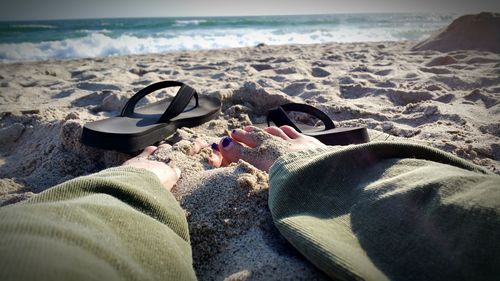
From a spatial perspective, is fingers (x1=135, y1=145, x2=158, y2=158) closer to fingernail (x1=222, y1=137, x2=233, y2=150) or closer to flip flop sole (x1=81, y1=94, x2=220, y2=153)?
flip flop sole (x1=81, y1=94, x2=220, y2=153)

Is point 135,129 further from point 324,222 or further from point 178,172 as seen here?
point 324,222

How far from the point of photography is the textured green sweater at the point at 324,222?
0.47 metres

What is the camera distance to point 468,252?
511 millimetres

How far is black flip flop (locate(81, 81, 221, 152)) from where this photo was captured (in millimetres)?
1410

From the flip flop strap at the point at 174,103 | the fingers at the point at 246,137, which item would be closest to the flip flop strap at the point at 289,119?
the fingers at the point at 246,137

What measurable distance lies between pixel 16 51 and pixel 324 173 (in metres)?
7.90

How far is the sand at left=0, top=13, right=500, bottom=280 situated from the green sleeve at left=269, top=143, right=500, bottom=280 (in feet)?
0.25

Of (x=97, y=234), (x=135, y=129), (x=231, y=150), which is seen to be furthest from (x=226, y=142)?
(x=97, y=234)

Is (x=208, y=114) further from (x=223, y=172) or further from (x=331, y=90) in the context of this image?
(x=331, y=90)

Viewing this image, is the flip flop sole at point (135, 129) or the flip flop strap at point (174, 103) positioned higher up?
the flip flop strap at point (174, 103)

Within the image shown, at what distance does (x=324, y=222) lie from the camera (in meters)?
0.69

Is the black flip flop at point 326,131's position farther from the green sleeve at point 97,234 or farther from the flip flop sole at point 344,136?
the green sleeve at point 97,234

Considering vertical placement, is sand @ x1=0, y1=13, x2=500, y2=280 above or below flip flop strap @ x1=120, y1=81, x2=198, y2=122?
below

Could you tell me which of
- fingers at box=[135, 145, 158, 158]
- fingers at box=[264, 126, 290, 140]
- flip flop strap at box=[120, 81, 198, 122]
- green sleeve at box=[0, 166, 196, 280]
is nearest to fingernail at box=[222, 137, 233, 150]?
fingers at box=[264, 126, 290, 140]
